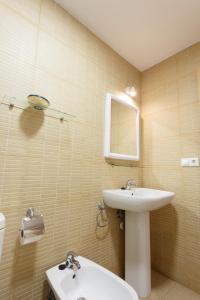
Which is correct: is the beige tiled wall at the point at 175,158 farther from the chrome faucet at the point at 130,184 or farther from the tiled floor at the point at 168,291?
the chrome faucet at the point at 130,184

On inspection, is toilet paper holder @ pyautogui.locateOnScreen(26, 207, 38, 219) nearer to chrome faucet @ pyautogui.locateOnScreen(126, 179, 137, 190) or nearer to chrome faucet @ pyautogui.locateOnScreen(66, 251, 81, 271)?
chrome faucet @ pyautogui.locateOnScreen(66, 251, 81, 271)

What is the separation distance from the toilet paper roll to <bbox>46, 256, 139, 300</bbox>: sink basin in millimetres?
278

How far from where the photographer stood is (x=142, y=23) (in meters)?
1.45

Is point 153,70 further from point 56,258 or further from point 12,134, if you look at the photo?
point 56,258

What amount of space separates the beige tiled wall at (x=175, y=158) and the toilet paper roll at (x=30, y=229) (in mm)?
1319

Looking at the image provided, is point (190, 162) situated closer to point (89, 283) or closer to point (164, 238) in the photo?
point (164, 238)

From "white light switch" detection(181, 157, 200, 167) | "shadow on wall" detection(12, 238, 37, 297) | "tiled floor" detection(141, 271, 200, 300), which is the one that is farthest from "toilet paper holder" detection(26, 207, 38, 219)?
"white light switch" detection(181, 157, 200, 167)

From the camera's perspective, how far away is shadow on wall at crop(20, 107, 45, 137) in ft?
3.35

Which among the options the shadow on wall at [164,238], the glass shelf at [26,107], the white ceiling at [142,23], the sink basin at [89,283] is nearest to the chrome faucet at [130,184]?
the shadow on wall at [164,238]

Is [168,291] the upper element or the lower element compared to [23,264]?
lower

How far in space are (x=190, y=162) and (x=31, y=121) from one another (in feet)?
4.76

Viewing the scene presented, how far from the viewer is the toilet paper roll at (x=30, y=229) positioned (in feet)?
2.82

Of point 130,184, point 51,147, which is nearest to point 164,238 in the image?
point 130,184

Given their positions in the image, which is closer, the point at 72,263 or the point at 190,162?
the point at 72,263
